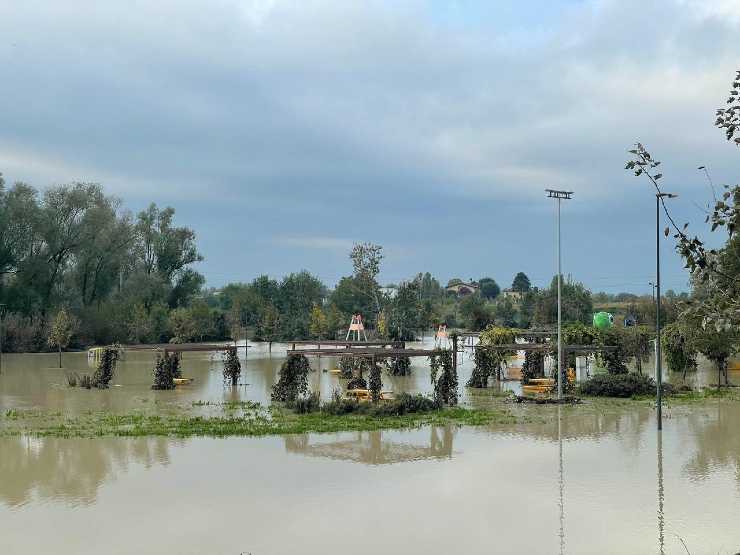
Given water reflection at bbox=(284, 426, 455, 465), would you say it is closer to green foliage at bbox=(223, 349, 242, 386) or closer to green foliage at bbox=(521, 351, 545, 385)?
green foliage at bbox=(223, 349, 242, 386)

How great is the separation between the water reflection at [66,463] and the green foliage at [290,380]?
7.87m

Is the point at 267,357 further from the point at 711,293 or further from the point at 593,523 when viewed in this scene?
the point at 711,293

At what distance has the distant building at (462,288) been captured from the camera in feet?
551

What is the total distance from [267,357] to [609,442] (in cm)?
3655

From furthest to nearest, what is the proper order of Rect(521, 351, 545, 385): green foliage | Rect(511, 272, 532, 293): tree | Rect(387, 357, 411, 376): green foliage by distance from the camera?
Rect(511, 272, 532, 293): tree, Rect(387, 357, 411, 376): green foliage, Rect(521, 351, 545, 385): green foliage

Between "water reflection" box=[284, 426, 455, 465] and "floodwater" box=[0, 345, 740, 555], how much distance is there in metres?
0.05

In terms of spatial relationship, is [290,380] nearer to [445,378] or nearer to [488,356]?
[445,378]

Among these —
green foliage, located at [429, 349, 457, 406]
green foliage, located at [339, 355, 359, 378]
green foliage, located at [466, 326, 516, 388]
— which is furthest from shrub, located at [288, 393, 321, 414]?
green foliage, located at [339, 355, 359, 378]

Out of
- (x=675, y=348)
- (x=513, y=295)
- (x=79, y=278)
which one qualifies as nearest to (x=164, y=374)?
(x=675, y=348)

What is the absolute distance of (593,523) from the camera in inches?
451

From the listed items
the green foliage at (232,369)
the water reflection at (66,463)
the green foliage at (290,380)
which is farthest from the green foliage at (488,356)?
the water reflection at (66,463)

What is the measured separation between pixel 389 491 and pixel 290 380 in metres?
12.8

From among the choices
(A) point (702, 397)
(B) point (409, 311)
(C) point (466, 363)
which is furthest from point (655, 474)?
(B) point (409, 311)

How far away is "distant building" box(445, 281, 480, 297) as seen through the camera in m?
168
